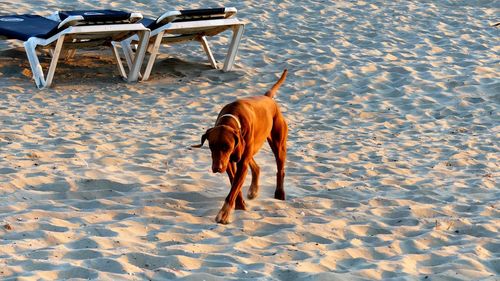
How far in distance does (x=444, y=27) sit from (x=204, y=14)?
12.9ft

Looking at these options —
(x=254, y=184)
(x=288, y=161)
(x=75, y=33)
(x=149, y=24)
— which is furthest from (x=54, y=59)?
(x=254, y=184)

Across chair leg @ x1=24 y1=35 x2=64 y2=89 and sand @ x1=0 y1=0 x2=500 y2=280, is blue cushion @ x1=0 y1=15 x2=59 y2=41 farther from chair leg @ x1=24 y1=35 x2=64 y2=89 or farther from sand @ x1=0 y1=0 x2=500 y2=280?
sand @ x1=0 y1=0 x2=500 y2=280

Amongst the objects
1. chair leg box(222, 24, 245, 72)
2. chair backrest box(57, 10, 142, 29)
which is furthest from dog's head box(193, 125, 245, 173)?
chair leg box(222, 24, 245, 72)

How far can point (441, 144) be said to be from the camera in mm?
8211

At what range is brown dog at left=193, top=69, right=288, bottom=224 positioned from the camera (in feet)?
18.0

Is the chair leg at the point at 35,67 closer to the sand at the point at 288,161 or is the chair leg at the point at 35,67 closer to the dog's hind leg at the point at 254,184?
the sand at the point at 288,161

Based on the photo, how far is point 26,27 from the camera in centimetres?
1026

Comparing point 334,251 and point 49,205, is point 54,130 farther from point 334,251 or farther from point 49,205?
point 334,251

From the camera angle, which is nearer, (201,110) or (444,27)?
(201,110)

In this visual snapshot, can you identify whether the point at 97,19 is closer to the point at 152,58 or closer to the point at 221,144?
the point at 152,58

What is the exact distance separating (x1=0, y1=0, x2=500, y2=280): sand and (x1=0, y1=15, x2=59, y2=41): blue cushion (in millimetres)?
436

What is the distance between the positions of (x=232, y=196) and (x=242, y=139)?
16.3 inches

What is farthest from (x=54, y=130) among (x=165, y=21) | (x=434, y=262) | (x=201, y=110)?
(x=434, y=262)

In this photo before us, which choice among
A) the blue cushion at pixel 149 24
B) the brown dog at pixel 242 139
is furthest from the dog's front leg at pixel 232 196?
the blue cushion at pixel 149 24
